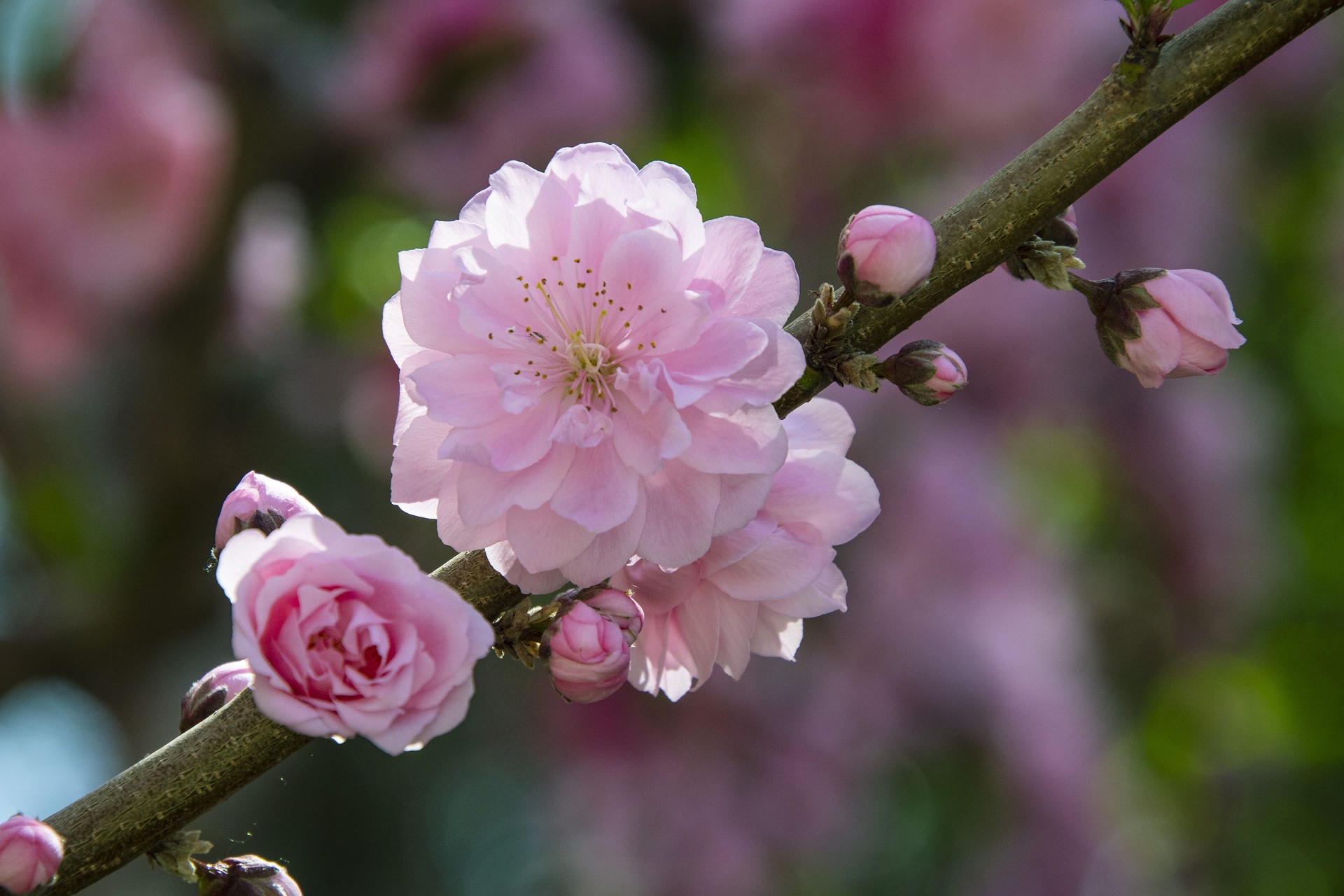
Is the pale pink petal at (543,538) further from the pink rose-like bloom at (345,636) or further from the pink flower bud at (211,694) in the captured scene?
the pink flower bud at (211,694)

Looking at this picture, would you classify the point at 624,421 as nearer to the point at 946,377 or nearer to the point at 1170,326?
the point at 946,377

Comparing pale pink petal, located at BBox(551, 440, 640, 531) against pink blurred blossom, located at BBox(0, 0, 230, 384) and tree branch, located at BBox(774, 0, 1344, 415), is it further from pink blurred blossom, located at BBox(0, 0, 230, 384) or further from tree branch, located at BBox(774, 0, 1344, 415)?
pink blurred blossom, located at BBox(0, 0, 230, 384)

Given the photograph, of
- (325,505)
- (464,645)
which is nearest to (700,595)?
(464,645)

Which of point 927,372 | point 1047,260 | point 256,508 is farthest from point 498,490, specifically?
point 1047,260

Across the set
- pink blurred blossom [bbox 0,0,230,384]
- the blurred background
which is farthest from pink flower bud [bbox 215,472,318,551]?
pink blurred blossom [bbox 0,0,230,384]

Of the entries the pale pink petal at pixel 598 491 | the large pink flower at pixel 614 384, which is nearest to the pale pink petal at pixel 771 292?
the large pink flower at pixel 614 384
